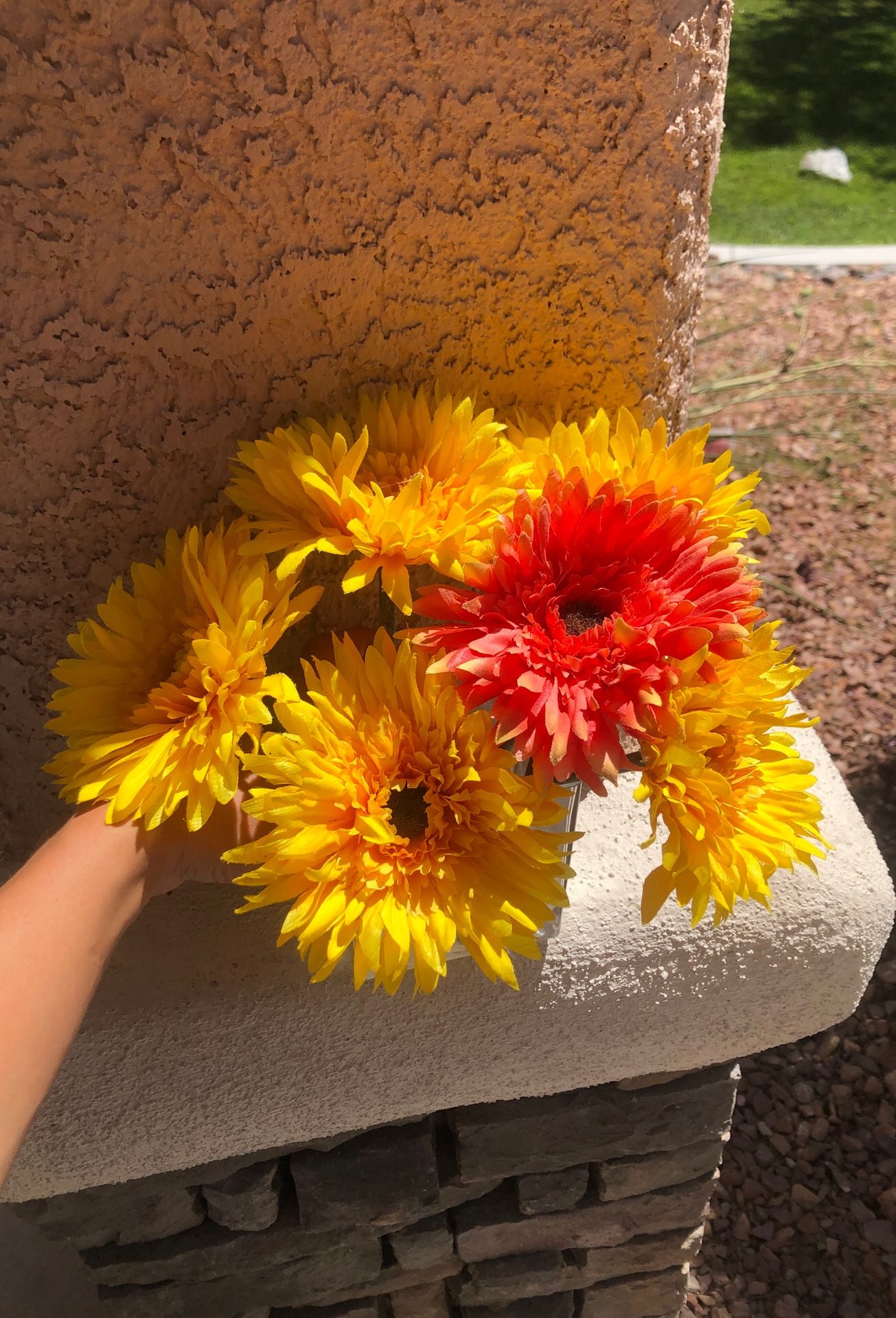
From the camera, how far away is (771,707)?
29.4 inches

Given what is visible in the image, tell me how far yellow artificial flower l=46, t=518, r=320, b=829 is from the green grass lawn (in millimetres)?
3881

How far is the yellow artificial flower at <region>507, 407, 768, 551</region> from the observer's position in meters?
0.78

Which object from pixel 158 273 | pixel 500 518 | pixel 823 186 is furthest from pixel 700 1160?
pixel 823 186

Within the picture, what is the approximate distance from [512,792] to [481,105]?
0.57 metres

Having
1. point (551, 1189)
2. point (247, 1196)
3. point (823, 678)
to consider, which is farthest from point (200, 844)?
point (823, 678)

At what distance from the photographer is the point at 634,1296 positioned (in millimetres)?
1555

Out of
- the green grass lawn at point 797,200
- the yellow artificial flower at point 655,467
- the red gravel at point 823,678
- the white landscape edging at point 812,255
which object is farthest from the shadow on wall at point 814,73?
the yellow artificial flower at point 655,467

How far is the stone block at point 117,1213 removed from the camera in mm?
1185

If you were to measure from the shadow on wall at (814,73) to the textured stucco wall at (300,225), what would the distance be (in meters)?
4.62

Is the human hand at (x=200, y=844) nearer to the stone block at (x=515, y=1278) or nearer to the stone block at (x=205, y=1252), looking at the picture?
the stone block at (x=205, y=1252)

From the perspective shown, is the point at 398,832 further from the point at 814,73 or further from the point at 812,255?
the point at 814,73

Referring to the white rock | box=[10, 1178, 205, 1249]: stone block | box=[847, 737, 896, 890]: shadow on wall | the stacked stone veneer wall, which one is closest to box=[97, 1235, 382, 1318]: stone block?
the stacked stone veneer wall

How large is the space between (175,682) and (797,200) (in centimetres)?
458

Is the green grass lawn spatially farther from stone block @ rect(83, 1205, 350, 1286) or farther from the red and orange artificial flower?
stone block @ rect(83, 1205, 350, 1286)
